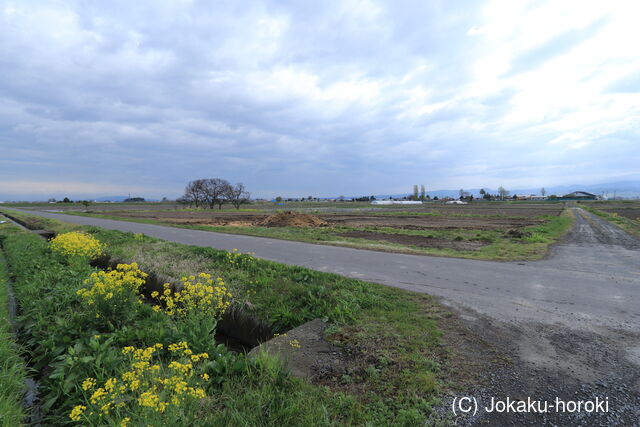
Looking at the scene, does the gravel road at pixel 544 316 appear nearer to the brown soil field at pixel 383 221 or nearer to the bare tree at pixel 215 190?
the brown soil field at pixel 383 221

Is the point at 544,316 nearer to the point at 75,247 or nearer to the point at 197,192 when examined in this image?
the point at 75,247

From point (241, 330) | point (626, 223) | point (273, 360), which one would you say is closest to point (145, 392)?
point (273, 360)

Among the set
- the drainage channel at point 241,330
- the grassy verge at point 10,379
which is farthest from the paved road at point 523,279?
the grassy verge at point 10,379

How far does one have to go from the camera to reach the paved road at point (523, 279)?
5.48 meters

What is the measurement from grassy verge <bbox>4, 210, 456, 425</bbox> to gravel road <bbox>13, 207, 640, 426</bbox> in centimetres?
72

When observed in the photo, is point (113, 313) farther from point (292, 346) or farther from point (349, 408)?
point (349, 408)

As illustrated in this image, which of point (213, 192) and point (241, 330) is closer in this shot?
point (241, 330)

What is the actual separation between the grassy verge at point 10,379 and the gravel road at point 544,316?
457cm

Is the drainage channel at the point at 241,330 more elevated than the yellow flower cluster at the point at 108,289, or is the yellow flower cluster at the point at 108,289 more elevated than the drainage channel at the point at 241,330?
the yellow flower cluster at the point at 108,289

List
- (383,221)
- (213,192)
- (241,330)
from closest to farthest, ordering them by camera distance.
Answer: (241,330)
(383,221)
(213,192)

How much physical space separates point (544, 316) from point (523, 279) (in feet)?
9.24

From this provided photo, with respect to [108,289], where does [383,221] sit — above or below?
below

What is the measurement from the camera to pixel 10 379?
12.1 ft

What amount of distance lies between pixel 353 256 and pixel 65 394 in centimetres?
881
